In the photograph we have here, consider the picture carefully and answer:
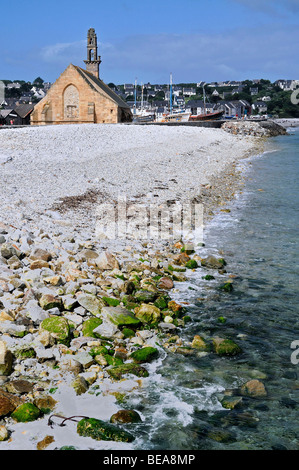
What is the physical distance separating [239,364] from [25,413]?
295 cm

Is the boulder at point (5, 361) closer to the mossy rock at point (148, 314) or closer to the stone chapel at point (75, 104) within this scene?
the mossy rock at point (148, 314)

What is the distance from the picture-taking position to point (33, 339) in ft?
19.5

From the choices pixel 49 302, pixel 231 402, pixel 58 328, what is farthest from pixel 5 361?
pixel 231 402

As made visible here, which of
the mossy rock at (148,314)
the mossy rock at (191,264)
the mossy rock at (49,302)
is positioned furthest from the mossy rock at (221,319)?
the mossy rock at (49,302)

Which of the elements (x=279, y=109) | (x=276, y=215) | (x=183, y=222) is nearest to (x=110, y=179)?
(x=183, y=222)

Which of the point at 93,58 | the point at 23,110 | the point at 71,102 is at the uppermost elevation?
the point at 93,58

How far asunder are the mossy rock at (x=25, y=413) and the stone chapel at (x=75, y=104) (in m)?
40.7

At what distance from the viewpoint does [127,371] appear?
5699 mm

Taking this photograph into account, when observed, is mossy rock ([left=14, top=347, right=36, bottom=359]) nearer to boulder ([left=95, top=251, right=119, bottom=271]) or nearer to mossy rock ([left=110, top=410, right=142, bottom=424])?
mossy rock ([left=110, top=410, right=142, bottom=424])

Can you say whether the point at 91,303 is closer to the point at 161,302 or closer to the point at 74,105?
the point at 161,302

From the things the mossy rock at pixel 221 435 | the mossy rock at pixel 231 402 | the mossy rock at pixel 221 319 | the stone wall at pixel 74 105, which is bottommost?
Result: the mossy rock at pixel 221 435

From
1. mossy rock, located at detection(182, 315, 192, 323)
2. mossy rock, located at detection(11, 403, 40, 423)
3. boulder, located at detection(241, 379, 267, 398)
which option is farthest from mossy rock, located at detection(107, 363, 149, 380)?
mossy rock, located at detection(182, 315, 192, 323)

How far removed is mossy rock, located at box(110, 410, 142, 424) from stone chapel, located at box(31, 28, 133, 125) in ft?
133

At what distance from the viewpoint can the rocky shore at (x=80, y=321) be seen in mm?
4785
